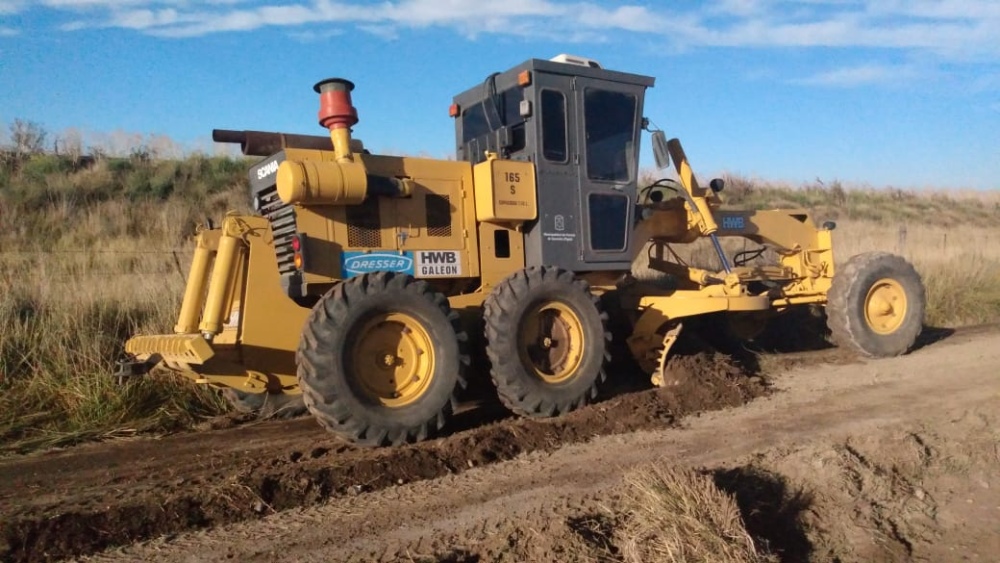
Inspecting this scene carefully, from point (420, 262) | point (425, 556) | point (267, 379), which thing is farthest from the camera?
point (420, 262)

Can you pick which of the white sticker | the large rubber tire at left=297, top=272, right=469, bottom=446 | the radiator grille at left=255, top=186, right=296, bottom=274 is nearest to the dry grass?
the large rubber tire at left=297, top=272, right=469, bottom=446

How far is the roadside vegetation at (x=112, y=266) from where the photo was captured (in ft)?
22.2

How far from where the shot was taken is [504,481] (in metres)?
4.86

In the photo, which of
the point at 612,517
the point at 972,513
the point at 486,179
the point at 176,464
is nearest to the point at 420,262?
the point at 486,179

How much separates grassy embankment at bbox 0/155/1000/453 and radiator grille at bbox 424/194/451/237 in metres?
2.63

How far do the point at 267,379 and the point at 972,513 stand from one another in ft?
16.2

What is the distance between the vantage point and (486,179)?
21.8ft

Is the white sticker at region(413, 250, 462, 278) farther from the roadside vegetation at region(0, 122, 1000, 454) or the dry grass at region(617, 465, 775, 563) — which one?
the dry grass at region(617, 465, 775, 563)

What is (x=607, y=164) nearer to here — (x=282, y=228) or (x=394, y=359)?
(x=394, y=359)

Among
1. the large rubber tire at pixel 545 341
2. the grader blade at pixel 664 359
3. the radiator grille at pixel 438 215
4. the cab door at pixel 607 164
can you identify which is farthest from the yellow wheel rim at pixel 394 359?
the grader blade at pixel 664 359

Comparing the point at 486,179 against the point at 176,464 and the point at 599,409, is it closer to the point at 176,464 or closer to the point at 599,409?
the point at 599,409

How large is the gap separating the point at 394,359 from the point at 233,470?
1.39m

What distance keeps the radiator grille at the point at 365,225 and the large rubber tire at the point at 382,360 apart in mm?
569

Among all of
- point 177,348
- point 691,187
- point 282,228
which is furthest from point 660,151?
point 177,348
